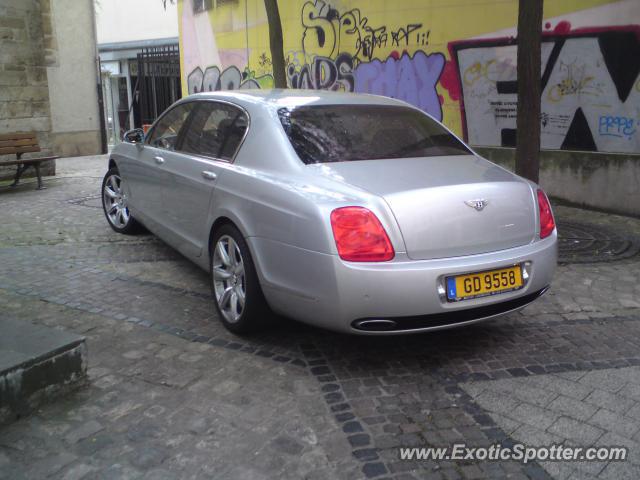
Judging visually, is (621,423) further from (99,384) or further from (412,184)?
(99,384)

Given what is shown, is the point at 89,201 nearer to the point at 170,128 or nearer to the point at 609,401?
the point at 170,128

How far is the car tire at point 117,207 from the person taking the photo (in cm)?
666

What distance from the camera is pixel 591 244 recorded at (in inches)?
254

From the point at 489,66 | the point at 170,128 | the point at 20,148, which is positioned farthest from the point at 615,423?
the point at 20,148

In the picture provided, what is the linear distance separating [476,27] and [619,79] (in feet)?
7.42

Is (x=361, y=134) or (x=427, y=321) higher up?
(x=361, y=134)

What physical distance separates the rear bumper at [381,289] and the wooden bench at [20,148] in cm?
781

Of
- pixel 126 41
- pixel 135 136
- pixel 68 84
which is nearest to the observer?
pixel 135 136

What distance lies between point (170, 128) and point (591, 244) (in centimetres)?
436

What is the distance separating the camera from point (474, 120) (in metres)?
9.40

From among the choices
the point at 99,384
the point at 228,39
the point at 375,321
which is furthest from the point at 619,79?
the point at 228,39

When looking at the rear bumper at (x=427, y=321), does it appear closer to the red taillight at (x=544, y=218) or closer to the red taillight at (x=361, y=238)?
the red taillight at (x=361, y=238)

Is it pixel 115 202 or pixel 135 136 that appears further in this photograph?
pixel 115 202

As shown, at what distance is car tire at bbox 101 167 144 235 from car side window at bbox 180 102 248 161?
1.86 m
